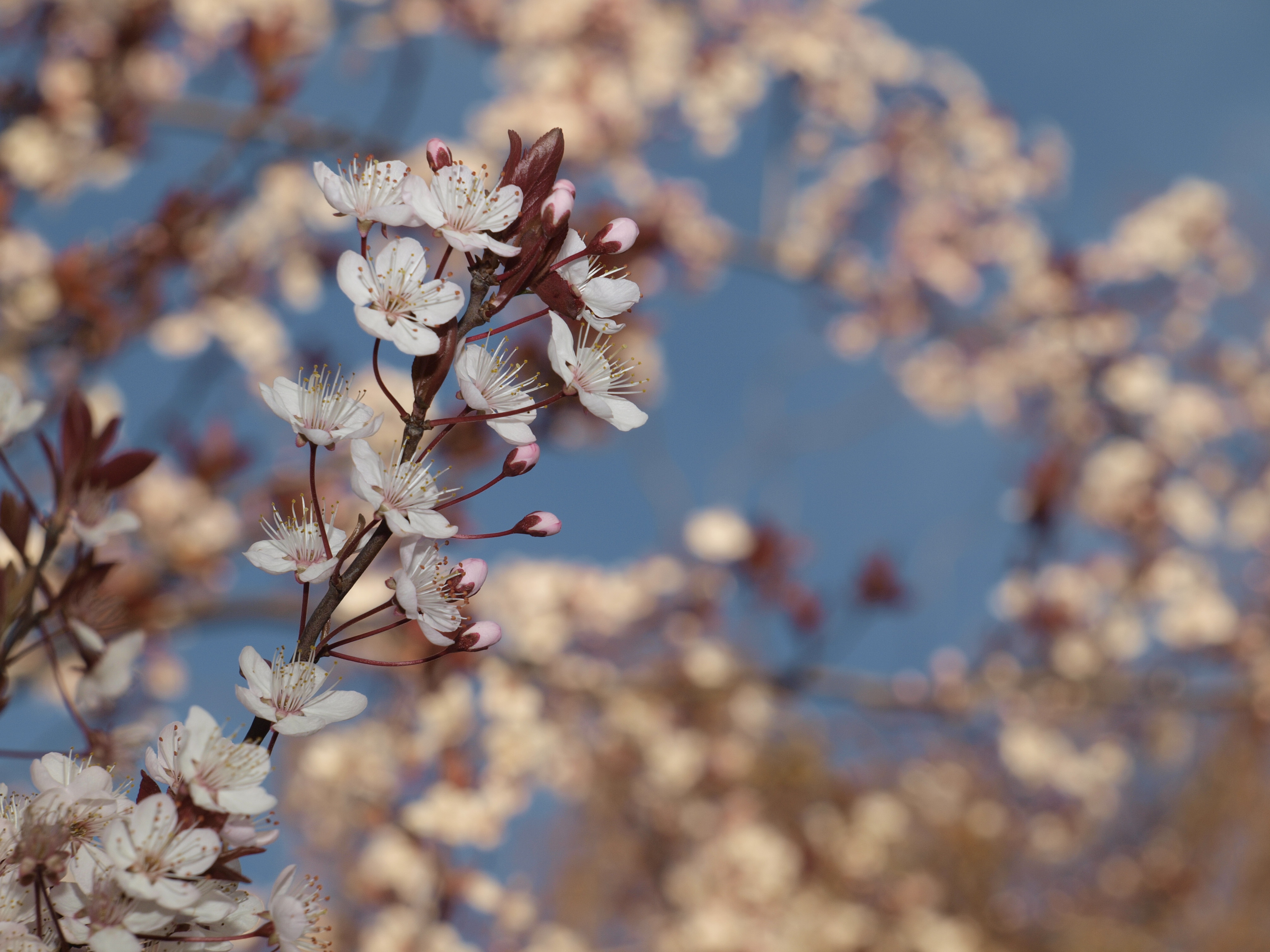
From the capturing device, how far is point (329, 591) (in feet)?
2.96

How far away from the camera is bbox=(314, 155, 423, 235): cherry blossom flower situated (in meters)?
1.01

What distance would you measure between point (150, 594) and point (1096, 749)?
24.6 ft

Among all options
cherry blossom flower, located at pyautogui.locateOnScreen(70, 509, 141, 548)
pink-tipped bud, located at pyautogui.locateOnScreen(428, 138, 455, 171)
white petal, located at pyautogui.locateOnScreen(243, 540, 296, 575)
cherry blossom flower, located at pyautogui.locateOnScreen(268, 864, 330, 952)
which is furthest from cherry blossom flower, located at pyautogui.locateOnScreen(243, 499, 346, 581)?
pink-tipped bud, located at pyautogui.locateOnScreen(428, 138, 455, 171)

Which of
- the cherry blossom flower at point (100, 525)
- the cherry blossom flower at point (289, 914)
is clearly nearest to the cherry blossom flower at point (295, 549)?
the cherry blossom flower at point (100, 525)

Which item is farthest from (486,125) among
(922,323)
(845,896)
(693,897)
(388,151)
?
(845,896)

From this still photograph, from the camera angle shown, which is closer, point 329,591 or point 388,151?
point 329,591

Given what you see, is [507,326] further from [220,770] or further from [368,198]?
[220,770]

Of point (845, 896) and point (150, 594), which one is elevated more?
point (845, 896)

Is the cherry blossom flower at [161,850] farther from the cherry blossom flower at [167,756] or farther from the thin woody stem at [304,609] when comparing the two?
the thin woody stem at [304,609]

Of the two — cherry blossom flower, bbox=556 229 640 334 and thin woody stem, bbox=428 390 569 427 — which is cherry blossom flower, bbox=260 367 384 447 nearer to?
thin woody stem, bbox=428 390 569 427

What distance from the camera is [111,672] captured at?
916 millimetres

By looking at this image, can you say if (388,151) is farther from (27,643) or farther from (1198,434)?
(1198,434)

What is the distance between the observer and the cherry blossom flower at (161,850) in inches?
34.0

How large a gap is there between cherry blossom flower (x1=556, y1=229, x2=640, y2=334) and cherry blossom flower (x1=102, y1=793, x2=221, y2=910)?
0.66 meters
